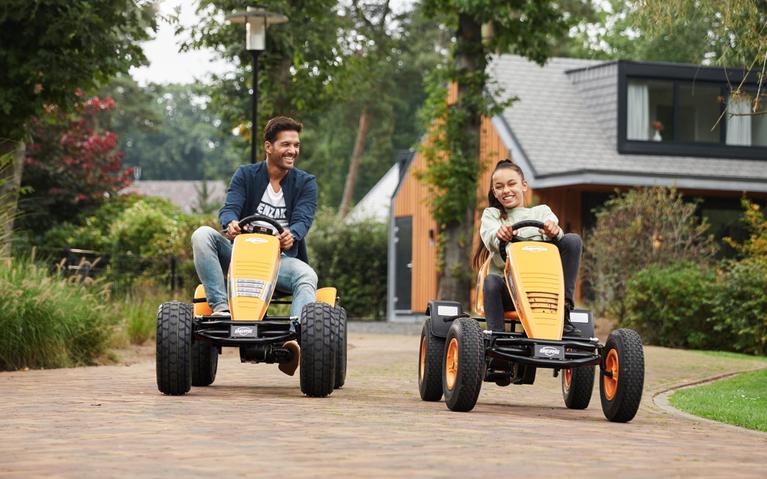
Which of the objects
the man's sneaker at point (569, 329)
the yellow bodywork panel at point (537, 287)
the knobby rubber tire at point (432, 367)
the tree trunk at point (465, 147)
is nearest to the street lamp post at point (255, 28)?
the tree trunk at point (465, 147)

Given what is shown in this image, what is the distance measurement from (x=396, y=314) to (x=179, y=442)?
28529 mm

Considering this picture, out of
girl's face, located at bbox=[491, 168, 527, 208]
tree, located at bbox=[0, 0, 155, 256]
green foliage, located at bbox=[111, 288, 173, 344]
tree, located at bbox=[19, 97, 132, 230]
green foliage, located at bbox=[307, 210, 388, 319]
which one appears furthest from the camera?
green foliage, located at bbox=[307, 210, 388, 319]

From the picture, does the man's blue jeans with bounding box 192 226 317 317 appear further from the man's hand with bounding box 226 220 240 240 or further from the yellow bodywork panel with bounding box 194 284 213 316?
the yellow bodywork panel with bounding box 194 284 213 316

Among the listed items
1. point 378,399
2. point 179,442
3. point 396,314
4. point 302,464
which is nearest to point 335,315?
point 378,399

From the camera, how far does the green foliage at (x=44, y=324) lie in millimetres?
12672

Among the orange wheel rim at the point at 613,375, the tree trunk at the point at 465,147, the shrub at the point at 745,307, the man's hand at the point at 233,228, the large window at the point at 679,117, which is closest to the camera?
the orange wheel rim at the point at 613,375

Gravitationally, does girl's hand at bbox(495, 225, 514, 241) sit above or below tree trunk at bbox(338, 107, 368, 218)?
below

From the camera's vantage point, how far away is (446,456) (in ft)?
19.2

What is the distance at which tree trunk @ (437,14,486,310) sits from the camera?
78.4 ft

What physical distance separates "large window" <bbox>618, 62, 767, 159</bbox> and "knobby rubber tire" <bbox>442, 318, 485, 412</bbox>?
21940 mm

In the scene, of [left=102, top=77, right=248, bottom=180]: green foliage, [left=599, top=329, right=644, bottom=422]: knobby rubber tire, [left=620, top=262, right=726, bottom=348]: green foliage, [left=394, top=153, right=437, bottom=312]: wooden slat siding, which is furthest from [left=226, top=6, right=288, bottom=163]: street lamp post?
[left=102, top=77, right=248, bottom=180]: green foliage

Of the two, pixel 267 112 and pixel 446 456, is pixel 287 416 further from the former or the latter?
pixel 267 112

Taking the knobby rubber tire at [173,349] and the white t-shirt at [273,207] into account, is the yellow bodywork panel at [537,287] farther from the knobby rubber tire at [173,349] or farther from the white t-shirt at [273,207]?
the knobby rubber tire at [173,349]

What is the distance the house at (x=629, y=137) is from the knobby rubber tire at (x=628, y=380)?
61.9 feet
